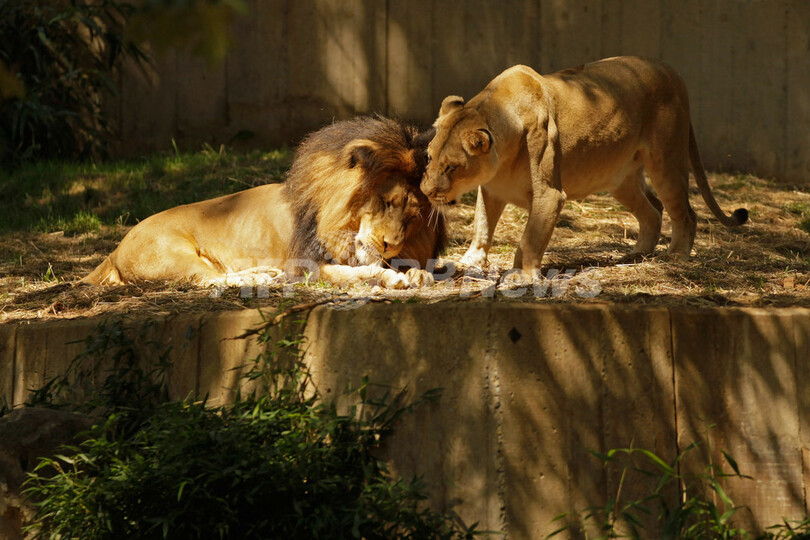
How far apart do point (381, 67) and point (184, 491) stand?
597 cm

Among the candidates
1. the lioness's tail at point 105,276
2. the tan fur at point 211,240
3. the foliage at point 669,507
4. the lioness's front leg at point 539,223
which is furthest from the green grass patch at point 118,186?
the foliage at point 669,507

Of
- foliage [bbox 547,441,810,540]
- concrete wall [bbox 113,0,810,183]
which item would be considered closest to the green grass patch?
concrete wall [bbox 113,0,810,183]

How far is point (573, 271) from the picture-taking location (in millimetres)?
4922

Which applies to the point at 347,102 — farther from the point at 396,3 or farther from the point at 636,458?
the point at 636,458

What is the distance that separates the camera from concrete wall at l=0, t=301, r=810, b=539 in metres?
3.49

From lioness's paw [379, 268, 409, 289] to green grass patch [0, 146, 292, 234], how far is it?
9.24ft

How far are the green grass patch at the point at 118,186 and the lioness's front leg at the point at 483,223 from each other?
240cm

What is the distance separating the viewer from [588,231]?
22.3 ft

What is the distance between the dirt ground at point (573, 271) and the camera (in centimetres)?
417

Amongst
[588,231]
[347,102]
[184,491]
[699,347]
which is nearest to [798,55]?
[588,231]

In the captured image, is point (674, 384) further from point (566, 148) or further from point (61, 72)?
point (61, 72)

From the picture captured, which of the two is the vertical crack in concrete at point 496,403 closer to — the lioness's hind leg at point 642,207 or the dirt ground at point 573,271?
the dirt ground at point 573,271

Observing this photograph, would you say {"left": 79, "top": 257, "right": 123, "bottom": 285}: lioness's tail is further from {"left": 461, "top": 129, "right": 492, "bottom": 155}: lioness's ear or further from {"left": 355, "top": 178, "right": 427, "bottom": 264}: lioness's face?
{"left": 461, "top": 129, "right": 492, "bottom": 155}: lioness's ear

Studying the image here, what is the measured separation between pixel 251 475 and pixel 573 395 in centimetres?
116
